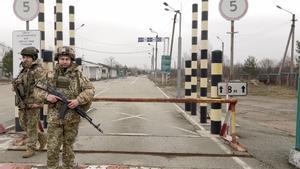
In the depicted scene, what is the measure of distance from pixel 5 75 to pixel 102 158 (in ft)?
227

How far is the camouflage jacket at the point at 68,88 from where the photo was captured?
17.9 feet

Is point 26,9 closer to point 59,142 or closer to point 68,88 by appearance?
point 68,88

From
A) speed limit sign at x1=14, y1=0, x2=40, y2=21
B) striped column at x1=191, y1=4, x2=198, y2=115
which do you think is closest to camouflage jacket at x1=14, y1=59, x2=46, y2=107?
speed limit sign at x1=14, y1=0, x2=40, y2=21

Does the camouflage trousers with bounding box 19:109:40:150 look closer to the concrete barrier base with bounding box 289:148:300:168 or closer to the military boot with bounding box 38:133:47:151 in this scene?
the military boot with bounding box 38:133:47:151

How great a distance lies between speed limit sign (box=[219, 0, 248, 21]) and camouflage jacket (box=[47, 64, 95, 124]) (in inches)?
185

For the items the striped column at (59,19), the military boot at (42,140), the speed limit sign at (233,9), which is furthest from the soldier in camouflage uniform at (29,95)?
the striped column at (59,19)

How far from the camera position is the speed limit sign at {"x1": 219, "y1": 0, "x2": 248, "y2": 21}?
9.03 metres

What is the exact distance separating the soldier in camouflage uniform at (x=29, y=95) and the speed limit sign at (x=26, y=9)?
8.69ft

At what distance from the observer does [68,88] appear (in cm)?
547

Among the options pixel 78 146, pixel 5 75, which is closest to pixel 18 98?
pixel 78 146

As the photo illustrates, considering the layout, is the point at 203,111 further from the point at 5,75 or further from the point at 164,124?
the point at 5,75

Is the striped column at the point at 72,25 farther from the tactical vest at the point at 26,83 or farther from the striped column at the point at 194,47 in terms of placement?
the tactical vest at the point at 26,83

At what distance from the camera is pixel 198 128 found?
36.8ft

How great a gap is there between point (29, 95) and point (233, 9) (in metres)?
4.85
